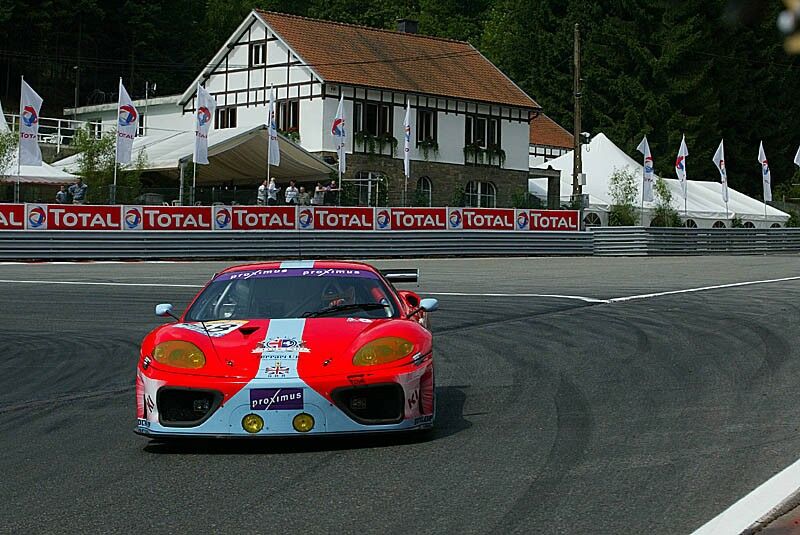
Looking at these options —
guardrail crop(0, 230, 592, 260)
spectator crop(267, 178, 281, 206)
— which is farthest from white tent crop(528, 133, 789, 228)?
spectator crop(267, 178, 281, 206)

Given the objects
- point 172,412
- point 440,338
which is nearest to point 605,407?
point 172,412

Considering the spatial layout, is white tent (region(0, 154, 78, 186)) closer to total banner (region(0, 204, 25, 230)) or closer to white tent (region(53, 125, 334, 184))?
white tent (region(53, 125, 334, 184))

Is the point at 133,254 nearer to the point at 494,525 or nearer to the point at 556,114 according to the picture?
the point at 494,525

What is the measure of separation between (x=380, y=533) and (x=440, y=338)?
302 inches

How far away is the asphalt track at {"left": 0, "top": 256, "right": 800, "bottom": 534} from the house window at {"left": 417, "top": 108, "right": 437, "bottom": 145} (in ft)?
124

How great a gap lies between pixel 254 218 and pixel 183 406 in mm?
26777

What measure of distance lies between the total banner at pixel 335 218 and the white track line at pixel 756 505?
28.7m

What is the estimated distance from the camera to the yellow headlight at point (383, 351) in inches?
265

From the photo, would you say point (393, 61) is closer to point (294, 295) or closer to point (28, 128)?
point (28, 128)

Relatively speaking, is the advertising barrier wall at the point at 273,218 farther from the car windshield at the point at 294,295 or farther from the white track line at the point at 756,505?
the white track line at the point at 756,505

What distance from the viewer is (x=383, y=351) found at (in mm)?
6816

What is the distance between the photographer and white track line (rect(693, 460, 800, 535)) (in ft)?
15.3

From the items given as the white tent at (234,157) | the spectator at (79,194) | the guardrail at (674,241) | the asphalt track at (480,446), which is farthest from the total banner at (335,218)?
the asphalt track at (480,446)

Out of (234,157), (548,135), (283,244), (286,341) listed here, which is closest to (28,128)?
(283,244)
